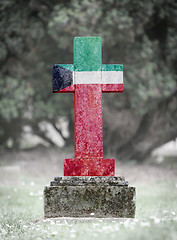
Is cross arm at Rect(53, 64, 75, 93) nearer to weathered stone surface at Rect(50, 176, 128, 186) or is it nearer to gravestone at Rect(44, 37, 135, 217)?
gravestone at Rect(44, 37, 135, 217)

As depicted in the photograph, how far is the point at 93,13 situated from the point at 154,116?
13.1ft

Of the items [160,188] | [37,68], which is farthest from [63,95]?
[160,188]

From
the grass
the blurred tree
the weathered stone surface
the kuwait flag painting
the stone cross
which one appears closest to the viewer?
the grass

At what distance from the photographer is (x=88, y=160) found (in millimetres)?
4344

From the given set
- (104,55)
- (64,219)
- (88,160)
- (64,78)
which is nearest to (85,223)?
(64,219)

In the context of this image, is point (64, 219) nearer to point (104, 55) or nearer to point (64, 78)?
point (64, 78)

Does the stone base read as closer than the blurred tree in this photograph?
Yes

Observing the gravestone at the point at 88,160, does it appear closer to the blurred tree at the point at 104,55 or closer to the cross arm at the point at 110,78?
the cross arm at the point at 110,78

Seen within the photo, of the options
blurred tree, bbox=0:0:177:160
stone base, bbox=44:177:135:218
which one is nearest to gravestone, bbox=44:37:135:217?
stone base, bbox=44:177:135:218

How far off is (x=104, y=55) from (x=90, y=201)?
21.2 feet

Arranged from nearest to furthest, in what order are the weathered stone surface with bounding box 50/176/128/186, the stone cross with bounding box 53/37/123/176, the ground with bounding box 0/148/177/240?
1. the ground with bounding box 0/148/177/240
2. the weathered stone surface with bounding box 50/176/128/186
3. the stone cross with bounding box 53/37/123/176

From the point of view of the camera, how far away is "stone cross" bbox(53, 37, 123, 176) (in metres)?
4.32

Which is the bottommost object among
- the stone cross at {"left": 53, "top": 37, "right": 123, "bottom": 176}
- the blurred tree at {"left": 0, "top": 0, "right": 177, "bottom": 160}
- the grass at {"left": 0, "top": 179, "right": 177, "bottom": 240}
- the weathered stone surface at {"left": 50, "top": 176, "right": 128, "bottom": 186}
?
the grass at {"left": 0, "top": 179, "right": 177, "bottom": 240}

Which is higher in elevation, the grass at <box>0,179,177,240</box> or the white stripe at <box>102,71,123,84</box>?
the white stripe at <box>102,71,123,84</box>
